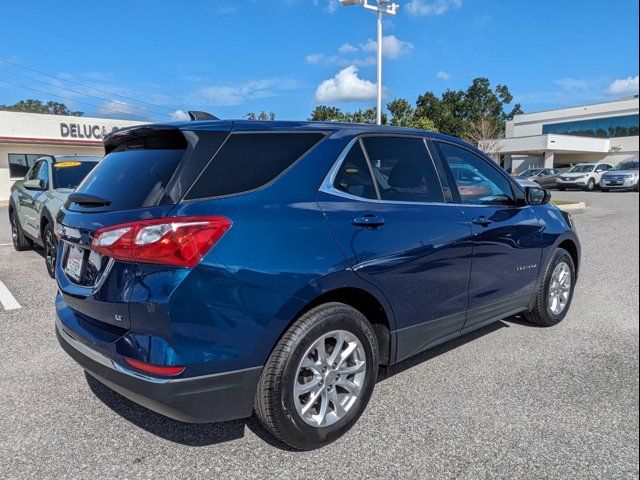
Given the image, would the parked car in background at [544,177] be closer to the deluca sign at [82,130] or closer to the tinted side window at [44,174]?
the deluca sign at [82,130]

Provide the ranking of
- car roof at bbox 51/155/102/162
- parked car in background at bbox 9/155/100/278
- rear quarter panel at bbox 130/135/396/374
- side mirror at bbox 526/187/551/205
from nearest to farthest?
rear quarter panel at bbox 130/135/396/374 < side mirror at bbox 526/187/551/205 < parked car in background at bbox 9/155/100/278 < car roof at bbox 51/155/102/162

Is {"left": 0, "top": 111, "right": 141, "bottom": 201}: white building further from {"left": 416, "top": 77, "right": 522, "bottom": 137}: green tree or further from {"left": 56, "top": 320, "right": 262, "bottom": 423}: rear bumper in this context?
{"left": 416, "top": 77, "right": 522, "bottom": 137}: green tree

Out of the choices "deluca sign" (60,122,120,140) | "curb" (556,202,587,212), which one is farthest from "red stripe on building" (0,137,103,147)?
"curb" (556,202,587,212)

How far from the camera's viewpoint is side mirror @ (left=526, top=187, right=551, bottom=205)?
13.9ft

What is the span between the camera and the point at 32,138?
88.2 feet

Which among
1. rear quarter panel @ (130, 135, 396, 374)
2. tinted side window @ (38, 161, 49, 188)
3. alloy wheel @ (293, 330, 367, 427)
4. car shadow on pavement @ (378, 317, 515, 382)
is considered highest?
tinted side window @ (38, 161, 49, 188)

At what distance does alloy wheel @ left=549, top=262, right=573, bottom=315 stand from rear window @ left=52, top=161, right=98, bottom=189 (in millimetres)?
6000

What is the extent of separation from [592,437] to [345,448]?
1.42 m

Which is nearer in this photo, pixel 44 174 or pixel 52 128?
pixel 44 174

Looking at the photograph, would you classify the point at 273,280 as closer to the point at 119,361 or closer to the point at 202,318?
the point at 202,318

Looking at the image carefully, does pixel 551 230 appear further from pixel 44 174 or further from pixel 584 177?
pixel 584 177

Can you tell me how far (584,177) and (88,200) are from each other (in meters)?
32.6

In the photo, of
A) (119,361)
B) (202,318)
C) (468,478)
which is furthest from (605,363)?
(119,361)

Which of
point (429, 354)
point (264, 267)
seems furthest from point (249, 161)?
point (429, 354)
